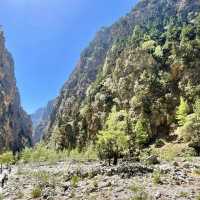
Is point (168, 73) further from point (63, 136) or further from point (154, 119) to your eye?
point (63, 136)

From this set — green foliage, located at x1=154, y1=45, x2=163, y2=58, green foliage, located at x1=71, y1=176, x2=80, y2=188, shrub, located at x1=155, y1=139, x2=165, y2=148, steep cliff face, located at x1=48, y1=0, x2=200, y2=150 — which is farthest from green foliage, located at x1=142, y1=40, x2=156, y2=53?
green foliage, located at x1=71, y1=176, x2=80, y2=188

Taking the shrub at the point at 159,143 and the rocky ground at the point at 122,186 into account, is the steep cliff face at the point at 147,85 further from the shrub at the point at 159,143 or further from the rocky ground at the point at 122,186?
the rocky ground at the point at 122,186

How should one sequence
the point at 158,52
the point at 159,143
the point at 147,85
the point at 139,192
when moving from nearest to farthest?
the point at 139,192, the point at 159,143, the point at 147,85, the point at 158,52

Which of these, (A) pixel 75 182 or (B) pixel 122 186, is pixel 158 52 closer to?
(A) pixel 75 182

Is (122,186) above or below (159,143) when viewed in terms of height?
below

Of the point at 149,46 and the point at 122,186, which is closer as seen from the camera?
the point at 122,186

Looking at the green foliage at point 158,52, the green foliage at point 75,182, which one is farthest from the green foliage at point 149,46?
the green foliage at point 75,182

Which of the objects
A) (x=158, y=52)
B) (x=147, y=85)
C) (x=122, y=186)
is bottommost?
(x=122, y=186)

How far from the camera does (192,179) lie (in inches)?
1093

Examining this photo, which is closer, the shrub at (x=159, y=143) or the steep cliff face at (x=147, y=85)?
the shrub at (x=159, y=143)

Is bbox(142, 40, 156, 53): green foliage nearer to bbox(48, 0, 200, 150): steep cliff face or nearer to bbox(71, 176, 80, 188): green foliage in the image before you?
bbox(48, 0, 200, 150): steep cliff face

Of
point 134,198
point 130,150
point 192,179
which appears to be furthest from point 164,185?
point 130,150

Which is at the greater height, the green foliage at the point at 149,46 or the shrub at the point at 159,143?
the green foliage at the point at 149,46

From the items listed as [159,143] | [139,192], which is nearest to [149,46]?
[159,143]
